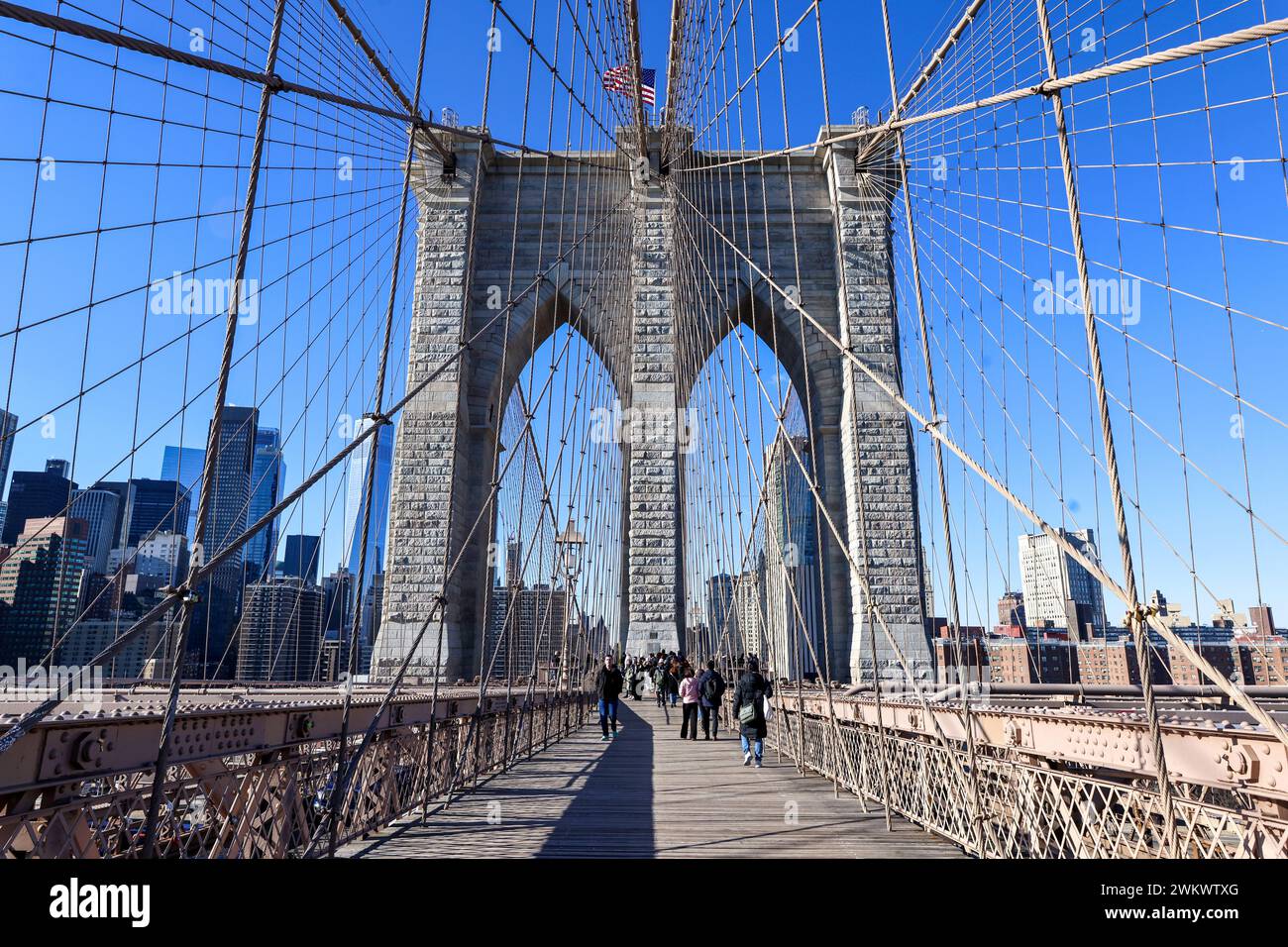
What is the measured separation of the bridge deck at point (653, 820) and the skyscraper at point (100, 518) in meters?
7.58

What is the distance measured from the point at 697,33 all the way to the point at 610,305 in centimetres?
616

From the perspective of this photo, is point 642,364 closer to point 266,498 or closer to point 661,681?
point 661,681

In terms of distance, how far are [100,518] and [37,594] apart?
5501 mm

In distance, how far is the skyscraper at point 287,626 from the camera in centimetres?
1306

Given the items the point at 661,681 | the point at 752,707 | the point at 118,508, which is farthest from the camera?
the point at 661,681

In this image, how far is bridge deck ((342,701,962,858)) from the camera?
401 centimetres

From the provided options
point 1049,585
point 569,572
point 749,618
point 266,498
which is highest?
point 266,498

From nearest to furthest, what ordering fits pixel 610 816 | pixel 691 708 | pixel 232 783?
pixel 232 783, pixel 610 816, pixel 691 708

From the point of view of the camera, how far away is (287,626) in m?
12.6

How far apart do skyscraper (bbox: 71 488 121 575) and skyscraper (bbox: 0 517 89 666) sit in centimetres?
248

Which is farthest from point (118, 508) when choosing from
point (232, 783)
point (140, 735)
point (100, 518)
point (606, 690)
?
point (140, 735)

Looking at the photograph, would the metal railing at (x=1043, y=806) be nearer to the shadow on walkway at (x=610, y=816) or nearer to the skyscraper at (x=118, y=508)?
the shadow on walkway at (x=610, y=816)
